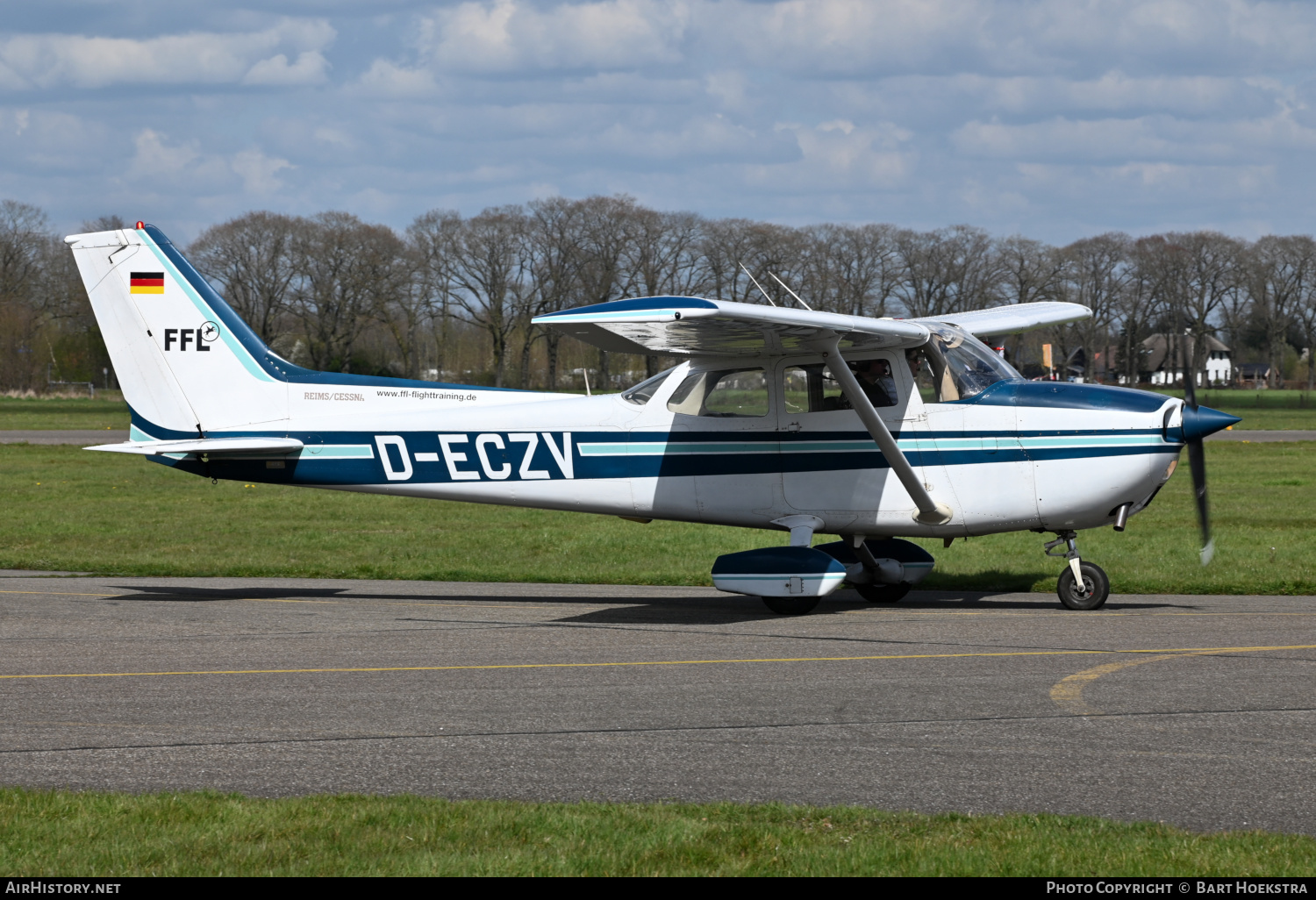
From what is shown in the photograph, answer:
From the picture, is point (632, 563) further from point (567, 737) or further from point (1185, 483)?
point (1185, 483)

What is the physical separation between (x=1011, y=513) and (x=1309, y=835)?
20.9 ft

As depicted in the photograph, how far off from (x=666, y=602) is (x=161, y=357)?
557 cm

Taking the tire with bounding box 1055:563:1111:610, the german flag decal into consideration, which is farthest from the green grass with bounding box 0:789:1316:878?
the german flag decal

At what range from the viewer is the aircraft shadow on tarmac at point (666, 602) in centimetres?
1123

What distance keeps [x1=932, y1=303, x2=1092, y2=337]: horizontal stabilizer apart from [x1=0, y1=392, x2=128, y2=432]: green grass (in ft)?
93.7

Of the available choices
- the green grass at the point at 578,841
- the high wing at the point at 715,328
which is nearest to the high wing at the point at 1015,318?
the high wing at the point at 715,328

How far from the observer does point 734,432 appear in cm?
1162

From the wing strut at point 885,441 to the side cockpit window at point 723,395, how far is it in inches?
32.0

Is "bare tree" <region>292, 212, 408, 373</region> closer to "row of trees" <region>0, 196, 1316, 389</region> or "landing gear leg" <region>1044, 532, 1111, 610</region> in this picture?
"row of trees" <region>0, 196, 1316, 389</region>

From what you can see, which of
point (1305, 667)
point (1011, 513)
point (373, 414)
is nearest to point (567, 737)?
point (1305, 667)

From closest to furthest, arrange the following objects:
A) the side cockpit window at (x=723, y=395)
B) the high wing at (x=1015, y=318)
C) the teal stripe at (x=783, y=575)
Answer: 1. the teal stripe at (x=783, y=575)
2. the side cockpit window at (x=723, y=395)
3. the high wing at (x=1015, y=318)

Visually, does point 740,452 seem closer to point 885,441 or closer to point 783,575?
point 783,575

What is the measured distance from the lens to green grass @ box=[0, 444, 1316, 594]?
13961mm

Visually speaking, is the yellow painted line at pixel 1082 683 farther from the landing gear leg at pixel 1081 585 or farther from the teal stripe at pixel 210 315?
the teal stripe at pixel 210 315
